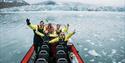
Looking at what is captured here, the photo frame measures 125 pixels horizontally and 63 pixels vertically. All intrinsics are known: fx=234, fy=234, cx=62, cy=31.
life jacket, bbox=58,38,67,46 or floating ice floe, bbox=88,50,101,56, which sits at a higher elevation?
life jacket, bbox=58,38,67,46

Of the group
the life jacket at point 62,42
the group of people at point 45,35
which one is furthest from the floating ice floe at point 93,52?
the life jacket at point 62,42

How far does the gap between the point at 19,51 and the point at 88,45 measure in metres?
7.36

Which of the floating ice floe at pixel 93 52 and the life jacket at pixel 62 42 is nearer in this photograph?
the life jacket at pixel 62 42

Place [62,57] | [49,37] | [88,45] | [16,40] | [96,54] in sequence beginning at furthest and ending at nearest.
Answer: [16,40] → [88,45] → [96,54] → [49,37] → [62,57]

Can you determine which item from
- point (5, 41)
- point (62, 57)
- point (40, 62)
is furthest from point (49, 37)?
point (5, 41)

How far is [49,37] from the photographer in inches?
523

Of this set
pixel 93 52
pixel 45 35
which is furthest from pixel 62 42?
A: pixel 93 52

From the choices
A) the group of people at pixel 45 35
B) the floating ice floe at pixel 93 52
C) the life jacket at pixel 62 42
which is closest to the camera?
the life jacket at pixel 62 42

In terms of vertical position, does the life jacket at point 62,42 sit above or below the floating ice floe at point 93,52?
above

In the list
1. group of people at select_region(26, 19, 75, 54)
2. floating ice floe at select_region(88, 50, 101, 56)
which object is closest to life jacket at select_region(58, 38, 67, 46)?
group of people at select_region(26, 19, 75, 54)

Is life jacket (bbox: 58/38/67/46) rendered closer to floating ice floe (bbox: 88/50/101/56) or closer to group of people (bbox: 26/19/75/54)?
group of people (bbox: 26/19/75/54)

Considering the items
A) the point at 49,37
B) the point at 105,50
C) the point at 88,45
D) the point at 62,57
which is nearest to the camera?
the point at 62,57

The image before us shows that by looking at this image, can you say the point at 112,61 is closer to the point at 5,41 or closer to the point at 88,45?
the point at 88,45

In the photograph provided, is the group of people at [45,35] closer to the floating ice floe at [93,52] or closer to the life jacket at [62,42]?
the life jacket at [62,42]
